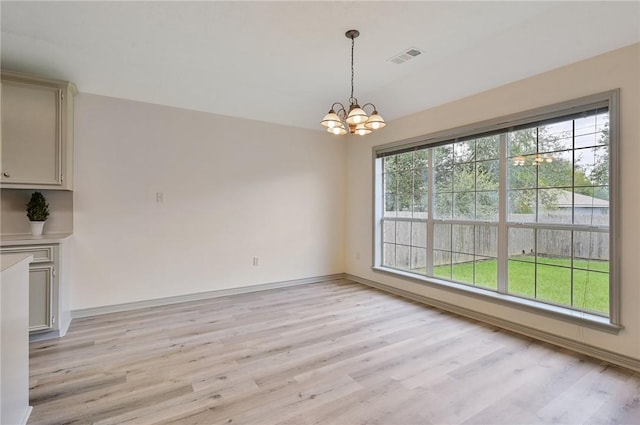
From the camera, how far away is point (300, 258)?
5.00m

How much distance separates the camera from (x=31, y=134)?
2969mm

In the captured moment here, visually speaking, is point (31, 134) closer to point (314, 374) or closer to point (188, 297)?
point (188, 297)

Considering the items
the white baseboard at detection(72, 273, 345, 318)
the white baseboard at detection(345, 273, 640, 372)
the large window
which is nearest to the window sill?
the large window

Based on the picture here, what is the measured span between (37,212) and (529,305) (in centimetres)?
501

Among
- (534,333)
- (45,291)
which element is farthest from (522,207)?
(45,291)

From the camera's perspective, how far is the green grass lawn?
2699 mm

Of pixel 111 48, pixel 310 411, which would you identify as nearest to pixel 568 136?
pixel 310 411

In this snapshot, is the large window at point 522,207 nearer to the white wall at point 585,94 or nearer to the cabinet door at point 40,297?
the white wall at point 585,94

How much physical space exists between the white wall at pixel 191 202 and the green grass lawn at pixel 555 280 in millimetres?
2577

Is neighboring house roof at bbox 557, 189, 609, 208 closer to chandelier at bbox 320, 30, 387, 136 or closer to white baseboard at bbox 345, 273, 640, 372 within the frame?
white baseboard at bbox 345, 273, 640, 372

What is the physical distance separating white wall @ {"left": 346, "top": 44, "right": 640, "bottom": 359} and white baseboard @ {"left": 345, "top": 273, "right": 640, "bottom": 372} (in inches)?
1.5

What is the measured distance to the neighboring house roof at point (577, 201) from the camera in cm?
269

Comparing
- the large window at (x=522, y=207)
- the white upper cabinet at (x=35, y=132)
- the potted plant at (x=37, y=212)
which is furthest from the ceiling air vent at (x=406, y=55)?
the potted plant at (x=37, y=212)

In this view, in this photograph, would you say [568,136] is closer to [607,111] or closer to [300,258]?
[607,111]
